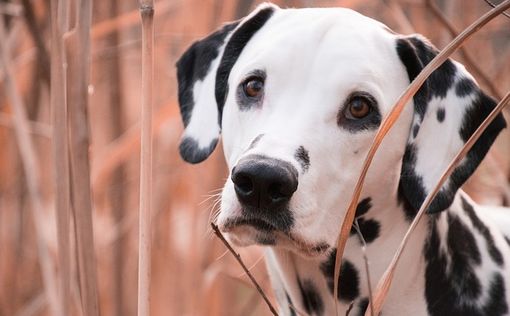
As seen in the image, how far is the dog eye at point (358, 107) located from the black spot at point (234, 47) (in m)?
0.33

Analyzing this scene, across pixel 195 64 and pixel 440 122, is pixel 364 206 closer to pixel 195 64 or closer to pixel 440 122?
pixel 440 122

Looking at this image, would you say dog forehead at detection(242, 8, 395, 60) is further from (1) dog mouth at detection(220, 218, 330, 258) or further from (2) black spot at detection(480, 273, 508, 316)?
(2) black spot at detection(480, 273, 508, 316)

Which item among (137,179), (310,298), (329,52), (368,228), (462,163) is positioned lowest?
(137,179)

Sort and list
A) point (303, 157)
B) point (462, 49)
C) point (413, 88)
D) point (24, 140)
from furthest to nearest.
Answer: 1. point (462, 49)
2. point (24, 140)
3. point (303, 157)
4. point (413, 88)

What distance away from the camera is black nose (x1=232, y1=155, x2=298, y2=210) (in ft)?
5.25

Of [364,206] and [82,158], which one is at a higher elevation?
[82,158]

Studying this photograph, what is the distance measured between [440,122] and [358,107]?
177 mm

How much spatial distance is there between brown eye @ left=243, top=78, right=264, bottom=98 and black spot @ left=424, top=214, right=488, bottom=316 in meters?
0.39

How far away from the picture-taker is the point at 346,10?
1.96 meters

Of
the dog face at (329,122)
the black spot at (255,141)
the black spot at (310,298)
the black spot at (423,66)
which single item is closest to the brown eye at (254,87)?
the dog face at (329,122)

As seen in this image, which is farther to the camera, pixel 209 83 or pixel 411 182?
pixel 209 83

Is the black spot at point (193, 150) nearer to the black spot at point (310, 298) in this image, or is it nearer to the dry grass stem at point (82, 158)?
the black spot at point (310, 298)

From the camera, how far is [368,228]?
1876 millimetres

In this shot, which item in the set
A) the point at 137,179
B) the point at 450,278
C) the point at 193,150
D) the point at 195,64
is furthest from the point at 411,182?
the point at 137,179
